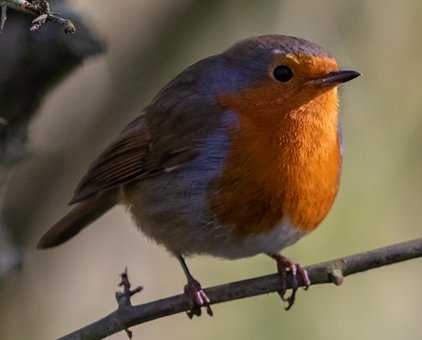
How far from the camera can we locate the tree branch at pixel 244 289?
3.65 metres

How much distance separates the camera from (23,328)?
19.7ft

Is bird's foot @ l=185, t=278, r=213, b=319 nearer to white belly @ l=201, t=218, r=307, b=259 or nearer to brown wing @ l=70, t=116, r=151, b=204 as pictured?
white belly @ l=201, t=218, r=307, b=259

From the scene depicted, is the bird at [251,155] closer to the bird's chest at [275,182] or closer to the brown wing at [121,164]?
the bird's chest at [275,182]

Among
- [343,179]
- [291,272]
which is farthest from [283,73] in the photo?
[343,179]

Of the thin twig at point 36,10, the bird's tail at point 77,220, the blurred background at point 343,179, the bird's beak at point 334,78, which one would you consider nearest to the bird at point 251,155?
the bird's beak at point 334,78

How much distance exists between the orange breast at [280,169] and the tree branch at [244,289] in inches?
14.8

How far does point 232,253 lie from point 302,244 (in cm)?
187

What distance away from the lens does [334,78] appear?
419 cm

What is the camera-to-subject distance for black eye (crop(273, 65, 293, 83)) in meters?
4.30

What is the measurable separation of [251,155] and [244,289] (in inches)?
27.1

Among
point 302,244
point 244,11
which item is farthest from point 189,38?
point 302,244

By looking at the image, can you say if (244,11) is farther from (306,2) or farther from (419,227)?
(419,227)

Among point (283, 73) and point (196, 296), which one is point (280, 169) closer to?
point (283, 73)

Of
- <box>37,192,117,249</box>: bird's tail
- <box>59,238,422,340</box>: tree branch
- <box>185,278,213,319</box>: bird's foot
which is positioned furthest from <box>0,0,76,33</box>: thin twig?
<box>37,192,117,249</box>: bird's tail
